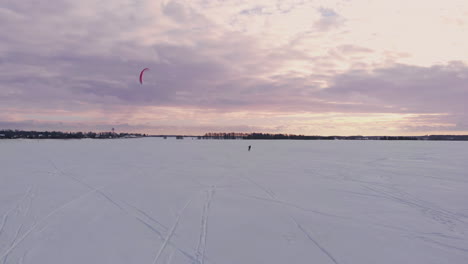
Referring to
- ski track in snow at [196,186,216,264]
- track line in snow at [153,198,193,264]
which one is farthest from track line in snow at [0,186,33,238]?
ski track in snow at [196,186,216,264]

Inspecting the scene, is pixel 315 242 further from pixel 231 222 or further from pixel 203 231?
pixel 203 231

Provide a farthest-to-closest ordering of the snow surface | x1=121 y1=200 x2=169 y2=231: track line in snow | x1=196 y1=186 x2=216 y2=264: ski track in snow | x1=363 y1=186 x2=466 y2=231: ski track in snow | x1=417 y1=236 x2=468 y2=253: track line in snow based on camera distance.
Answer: x1=363 y1=186 x2=466 y2=231: ski track in snow
x1=121 y1=200 x2=169 y2=231: track line in snow
x1=417 y1=236 x2=468 y2=253: track line in snow
the snow surface
x1=196 y1=186 x2=216 y2=264: ski track in snow

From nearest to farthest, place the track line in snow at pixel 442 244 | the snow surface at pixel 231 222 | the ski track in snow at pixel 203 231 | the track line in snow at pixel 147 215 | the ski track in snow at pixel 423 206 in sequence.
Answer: the ski track in snow at pixel 203 231, the snow surface at pixel 231 222, the track line in snow at pixel 442 244, the track line in snow at pixel 147 215, the ski track in snow at pixel 423 206

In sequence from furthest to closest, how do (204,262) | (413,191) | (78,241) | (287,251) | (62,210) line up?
(413,191)
(62,210)
(78,241)
(287,251)
(204,262)

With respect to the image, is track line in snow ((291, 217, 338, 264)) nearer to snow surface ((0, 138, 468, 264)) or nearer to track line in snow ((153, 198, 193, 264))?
snow surface ((0, 138, 468, 264))

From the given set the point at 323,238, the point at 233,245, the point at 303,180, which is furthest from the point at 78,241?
the point at 303,180

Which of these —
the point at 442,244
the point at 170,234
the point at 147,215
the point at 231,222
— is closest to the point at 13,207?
the point at 147,215

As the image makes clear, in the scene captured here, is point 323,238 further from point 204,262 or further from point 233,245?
point 204,262

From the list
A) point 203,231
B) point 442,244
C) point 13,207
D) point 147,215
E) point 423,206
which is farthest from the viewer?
point 423,206

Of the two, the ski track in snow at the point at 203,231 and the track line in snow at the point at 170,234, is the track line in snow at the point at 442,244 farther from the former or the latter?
the track line in snow at the point at 170,234

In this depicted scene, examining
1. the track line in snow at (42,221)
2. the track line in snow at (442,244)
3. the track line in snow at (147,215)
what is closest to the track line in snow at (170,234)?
the track line in snow at (147,215)

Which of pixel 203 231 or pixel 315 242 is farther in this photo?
pixel 203 231
